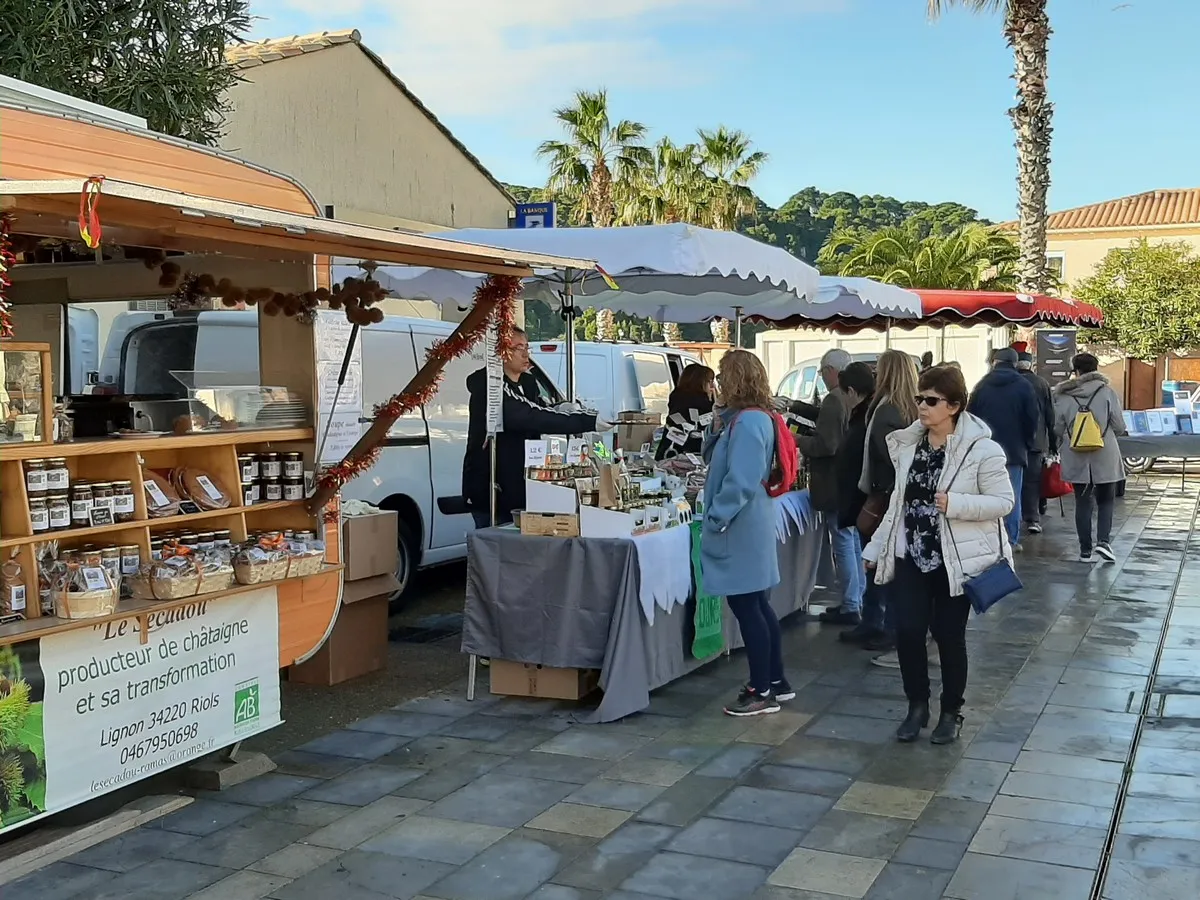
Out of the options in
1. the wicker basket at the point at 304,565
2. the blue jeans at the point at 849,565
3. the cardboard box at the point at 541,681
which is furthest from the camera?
the blue jeans at the point at 849,565

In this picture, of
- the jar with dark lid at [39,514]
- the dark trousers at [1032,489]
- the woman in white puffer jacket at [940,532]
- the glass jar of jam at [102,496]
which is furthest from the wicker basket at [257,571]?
the dark trousers at [1032,489]

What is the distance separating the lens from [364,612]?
20.6ft

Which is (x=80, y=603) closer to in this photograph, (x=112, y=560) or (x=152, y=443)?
(x=112, y=560)

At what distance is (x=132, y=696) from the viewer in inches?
166

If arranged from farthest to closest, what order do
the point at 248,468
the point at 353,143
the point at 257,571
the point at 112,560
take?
the point at 353,143 < the point at 248,468 < the point at 257,571 < the point at 112,560

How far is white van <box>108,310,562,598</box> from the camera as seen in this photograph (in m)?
7.30

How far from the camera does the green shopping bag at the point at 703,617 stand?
6.07m

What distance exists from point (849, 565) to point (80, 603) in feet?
16.2

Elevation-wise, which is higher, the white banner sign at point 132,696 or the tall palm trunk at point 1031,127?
the tall palm trunk at point 1031,127

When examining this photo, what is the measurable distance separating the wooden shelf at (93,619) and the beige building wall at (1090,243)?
41896mm

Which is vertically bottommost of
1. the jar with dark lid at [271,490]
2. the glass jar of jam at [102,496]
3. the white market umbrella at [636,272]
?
the jar with dark lid at [271,490]

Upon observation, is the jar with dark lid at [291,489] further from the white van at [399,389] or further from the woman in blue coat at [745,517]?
the white van at [399,389]

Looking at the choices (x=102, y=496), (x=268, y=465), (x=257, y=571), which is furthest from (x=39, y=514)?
(x=268, y=465)

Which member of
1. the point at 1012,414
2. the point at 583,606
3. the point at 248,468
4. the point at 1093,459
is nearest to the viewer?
the point at 248,468
